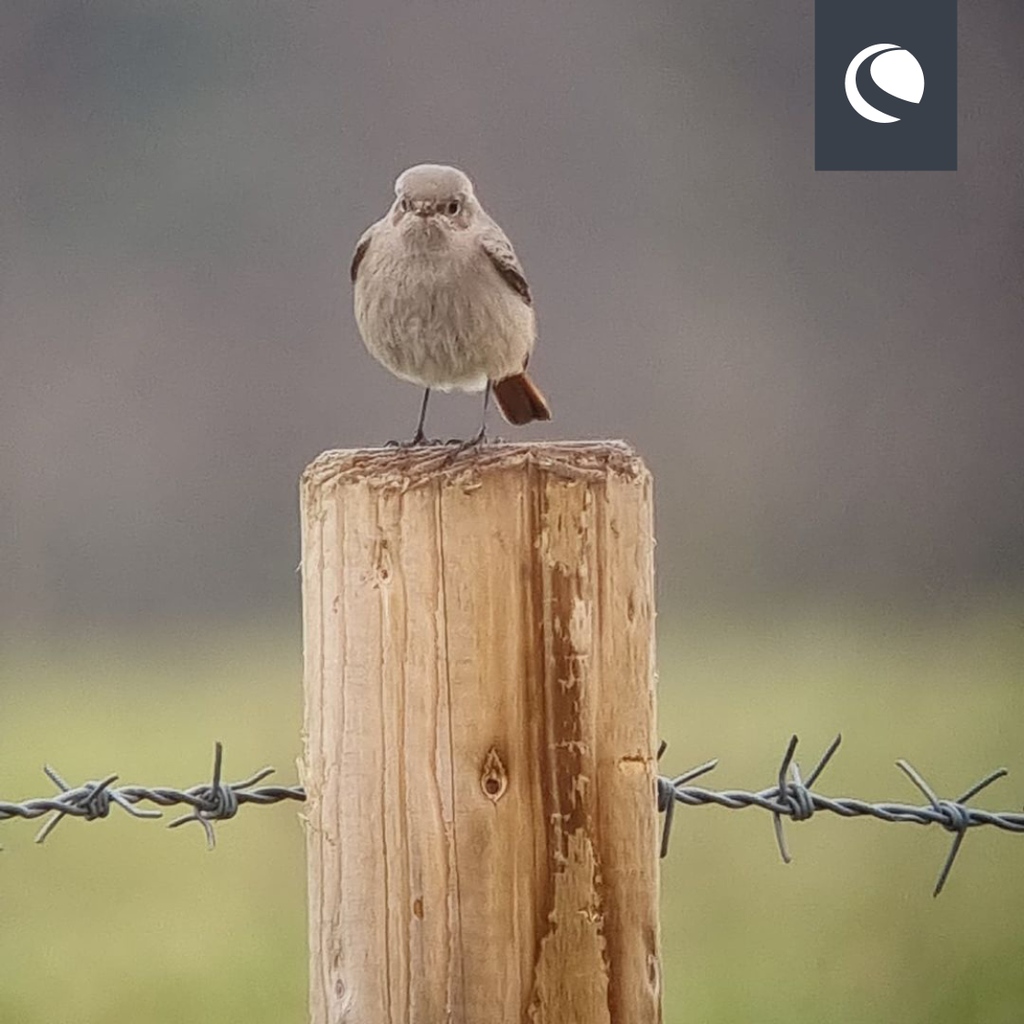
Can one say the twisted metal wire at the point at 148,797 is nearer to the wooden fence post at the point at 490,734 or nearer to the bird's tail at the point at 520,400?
A: the wooden fence post at the point at 490,734

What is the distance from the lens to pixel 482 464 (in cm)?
128

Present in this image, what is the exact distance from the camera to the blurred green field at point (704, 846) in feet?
13.1

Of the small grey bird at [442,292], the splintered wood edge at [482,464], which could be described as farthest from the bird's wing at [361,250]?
the splintered wood edge at [482,464]

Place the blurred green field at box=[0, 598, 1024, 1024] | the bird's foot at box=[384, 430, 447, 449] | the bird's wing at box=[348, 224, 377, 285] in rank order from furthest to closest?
1. the blurred green field at box=[0, 598, 1024, 1024]
2. the bird's wing at box=[348, 224, 377, 285]
3. the bird's foot at box=[384, 430, 447, 449]

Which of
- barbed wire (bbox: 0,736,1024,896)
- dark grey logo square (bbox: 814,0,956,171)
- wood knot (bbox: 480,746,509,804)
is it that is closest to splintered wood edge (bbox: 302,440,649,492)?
wood knot (bbox: 480,746,509,804)

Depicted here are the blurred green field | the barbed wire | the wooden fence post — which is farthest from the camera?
the blurred green field

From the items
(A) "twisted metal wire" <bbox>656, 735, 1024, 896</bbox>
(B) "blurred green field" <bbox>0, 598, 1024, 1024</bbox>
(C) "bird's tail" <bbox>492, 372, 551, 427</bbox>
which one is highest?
(C) "bird's tail" <bbox>492, 372, 551, 427</bbox>

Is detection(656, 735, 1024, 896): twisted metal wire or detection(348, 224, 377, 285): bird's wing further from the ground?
detection(348, 224, 377, 285): bird's wing

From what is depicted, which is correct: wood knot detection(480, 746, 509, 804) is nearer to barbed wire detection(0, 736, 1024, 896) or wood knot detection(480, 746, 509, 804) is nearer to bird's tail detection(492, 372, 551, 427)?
barbed wire detection(0, 736, 1024, 896)

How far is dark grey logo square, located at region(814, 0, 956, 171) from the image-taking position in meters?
4.25

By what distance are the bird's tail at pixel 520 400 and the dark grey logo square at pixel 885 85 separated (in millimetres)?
2139

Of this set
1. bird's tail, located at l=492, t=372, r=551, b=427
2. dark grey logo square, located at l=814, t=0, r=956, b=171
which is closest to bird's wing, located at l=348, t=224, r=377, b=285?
bird's tail, located at l=492, t=372, r=551, b=427

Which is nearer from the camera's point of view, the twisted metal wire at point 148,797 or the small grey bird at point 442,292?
the twisted metal wire at point 148,797

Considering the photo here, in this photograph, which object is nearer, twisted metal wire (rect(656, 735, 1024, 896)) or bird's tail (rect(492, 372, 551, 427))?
twisted metal wire (rect(656, 735, 1024, 896))
